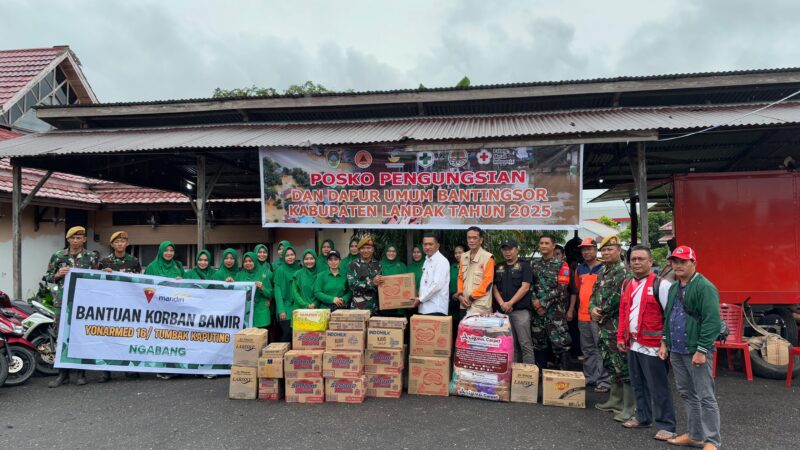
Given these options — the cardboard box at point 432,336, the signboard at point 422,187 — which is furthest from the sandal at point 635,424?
the signboard at point 422,187

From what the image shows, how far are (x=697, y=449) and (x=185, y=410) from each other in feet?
14.6

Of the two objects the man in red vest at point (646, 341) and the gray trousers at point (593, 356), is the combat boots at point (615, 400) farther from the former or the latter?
the gray trousers at point (593, 356)

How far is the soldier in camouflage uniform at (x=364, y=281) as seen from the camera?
5.19 meters

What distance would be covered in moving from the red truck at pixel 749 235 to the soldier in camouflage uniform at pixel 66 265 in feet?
25.5

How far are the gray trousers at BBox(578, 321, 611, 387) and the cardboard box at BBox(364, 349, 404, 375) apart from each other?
2034 millimetres

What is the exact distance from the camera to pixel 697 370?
10.5 ft

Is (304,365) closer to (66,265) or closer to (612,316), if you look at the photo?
(612,316)

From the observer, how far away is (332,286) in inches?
209

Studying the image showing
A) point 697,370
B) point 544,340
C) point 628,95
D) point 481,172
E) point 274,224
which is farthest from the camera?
point 628,95

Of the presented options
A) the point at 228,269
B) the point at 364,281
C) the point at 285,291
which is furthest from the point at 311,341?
the point at 228,269

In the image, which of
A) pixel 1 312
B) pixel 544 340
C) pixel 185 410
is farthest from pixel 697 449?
pixel 1 312

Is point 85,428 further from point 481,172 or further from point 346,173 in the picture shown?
point 481,172

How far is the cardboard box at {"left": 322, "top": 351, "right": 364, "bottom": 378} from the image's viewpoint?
14.2 feet

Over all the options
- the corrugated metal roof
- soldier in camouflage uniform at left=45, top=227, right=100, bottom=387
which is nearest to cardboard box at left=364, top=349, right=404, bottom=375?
the corrugated metal roof
